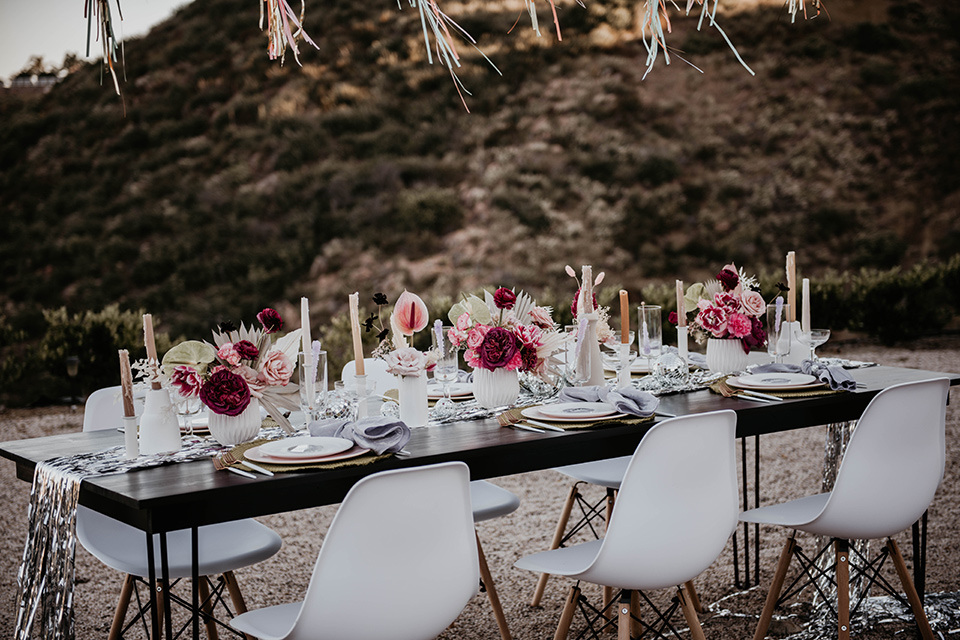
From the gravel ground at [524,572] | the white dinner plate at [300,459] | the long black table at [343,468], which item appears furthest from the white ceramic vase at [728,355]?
the white dinner plate at [300,459]

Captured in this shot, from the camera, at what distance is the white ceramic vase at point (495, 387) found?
252 cm

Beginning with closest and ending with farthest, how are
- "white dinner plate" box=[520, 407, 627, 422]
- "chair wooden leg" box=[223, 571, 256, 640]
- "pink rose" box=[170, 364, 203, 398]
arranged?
"pink rose" box=[170, 364, 203, 398] → "white dinner plate" box=[520, 407, 627, 422] → "chair wooden leg" box=[223, 571, 256, 640]

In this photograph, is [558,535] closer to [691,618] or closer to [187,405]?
[691,618]

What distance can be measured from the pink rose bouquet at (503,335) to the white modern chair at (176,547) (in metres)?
0.70

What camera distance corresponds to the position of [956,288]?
1130 centimetres

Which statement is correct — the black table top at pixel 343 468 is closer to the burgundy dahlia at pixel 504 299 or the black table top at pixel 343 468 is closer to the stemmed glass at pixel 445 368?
the stemmed glass at pixel 445 368

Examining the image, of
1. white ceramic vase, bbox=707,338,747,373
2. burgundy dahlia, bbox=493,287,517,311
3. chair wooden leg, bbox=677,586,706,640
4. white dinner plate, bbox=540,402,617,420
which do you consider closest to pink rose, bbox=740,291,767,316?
white ceramic vase, bbox=707,338,747,373

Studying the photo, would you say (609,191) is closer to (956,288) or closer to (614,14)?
(614,14)

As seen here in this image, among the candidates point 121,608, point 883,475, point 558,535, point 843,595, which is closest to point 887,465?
point 883,475

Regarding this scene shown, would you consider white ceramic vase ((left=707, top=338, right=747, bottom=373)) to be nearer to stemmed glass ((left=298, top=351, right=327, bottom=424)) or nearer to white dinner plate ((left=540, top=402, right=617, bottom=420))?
white dinner plate ((left=540, top=402, right=617, bottom=420))

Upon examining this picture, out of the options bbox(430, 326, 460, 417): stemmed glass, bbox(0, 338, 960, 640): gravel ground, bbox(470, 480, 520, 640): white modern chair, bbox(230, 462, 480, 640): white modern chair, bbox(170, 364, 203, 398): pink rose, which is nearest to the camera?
bbox(230, 462, 480, 640): white modern chair

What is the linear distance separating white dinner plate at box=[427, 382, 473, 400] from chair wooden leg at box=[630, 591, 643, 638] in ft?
2.51

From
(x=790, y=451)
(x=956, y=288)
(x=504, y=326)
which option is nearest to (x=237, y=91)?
(x=956, y=288)

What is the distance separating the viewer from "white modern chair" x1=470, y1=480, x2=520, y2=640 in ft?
8.51
